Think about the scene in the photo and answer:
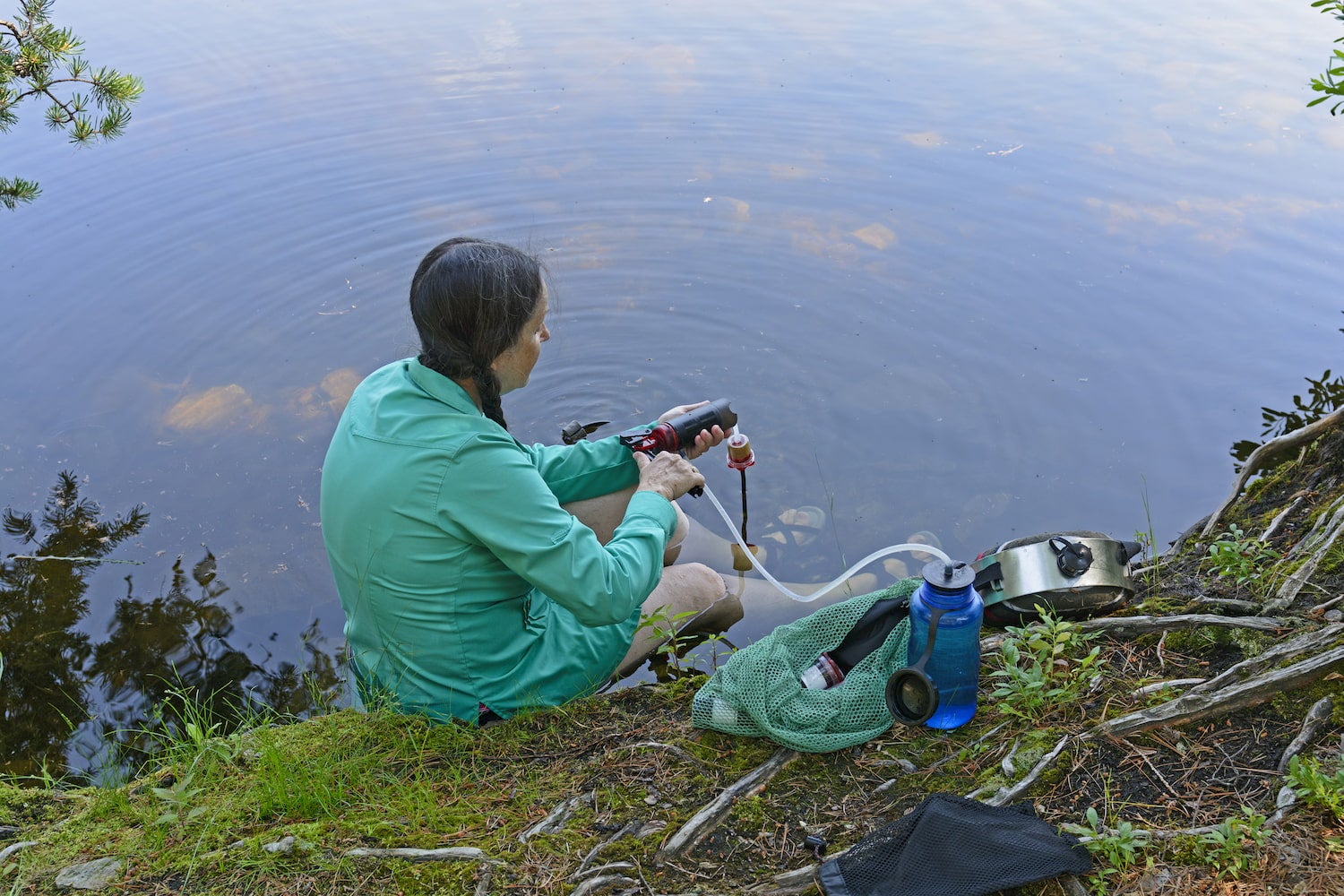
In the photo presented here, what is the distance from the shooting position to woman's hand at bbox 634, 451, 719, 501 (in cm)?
294

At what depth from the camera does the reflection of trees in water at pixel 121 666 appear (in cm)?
344

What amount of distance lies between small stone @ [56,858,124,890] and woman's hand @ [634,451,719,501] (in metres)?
1.55

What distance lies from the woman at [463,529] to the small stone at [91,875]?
0.70 metres

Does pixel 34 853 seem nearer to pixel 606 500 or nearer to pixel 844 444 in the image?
pixel 606 500

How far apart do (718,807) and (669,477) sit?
3.51 ft

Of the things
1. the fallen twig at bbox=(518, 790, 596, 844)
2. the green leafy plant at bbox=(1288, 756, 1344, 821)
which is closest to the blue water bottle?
the green leafy plant at bbox=(1288, 756, 1344, 821)

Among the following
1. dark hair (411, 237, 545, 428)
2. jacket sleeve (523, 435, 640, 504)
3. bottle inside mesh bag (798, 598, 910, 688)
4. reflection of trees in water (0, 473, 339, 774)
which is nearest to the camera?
dark hair (411, 237, 545, 428)

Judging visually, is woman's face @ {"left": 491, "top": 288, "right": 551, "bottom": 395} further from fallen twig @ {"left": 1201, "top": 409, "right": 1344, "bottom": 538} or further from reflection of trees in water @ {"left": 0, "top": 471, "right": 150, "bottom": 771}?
fallen twig @ {"left": 1201, "top": 409, "right": 1344, "bottom": 538}

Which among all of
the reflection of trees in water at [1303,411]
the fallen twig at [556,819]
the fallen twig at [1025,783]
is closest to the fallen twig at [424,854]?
the fallen twig at [556,819]

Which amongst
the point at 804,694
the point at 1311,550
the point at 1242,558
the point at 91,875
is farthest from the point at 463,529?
the point at 1311,550

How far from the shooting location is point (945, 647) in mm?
2287

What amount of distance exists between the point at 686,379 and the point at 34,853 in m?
3.52

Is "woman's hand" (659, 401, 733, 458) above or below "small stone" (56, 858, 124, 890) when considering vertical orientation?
above

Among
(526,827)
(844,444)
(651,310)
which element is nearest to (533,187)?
(651,310)
